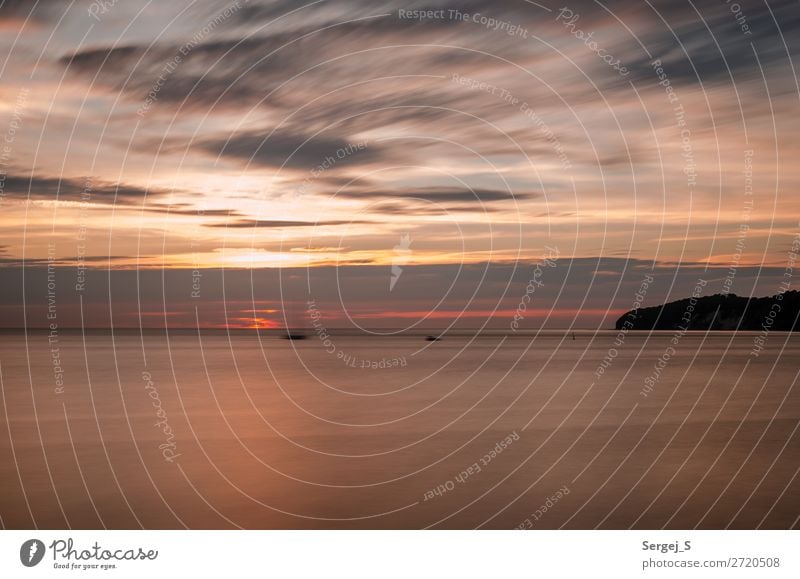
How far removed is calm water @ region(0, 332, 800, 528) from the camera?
16984 mm

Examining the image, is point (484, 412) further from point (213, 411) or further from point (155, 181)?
point (155, 181)

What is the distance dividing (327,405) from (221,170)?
12.1 meters

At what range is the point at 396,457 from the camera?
22.7m

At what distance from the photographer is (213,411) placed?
32.8 meters
